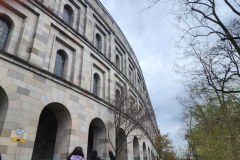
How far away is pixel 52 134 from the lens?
45.8 ft

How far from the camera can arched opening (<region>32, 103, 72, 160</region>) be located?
37.3 feet

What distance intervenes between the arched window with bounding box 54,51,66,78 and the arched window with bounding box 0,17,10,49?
3.32 m

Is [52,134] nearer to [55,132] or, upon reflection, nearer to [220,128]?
[55,132]

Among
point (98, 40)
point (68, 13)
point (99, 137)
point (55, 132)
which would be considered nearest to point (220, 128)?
point (99, 137)

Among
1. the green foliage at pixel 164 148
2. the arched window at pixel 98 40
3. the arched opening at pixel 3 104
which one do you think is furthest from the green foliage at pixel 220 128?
the green foliage at pixel 164 148

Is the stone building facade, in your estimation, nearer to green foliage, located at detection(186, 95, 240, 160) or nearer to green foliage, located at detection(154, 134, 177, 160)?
green foliage, located at detection(186, 95, 240, 160)

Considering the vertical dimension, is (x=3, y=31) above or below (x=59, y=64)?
above

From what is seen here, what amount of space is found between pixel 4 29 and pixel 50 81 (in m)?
3.48

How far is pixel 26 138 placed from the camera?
30.1ft

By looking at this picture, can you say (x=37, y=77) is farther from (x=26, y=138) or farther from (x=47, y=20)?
(x=47, y=20)

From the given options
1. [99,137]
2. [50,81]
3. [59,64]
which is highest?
[59,64]

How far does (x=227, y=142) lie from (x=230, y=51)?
17.5ft

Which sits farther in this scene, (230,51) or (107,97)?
(107,97)

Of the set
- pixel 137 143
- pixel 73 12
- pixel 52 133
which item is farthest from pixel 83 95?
pixel 137 143
